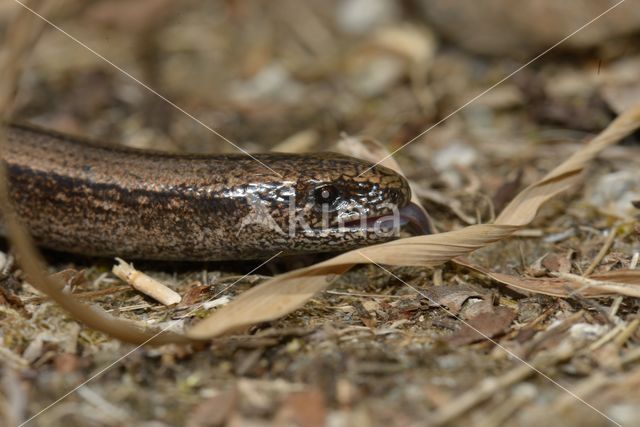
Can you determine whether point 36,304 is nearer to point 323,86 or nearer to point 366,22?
point 323,86

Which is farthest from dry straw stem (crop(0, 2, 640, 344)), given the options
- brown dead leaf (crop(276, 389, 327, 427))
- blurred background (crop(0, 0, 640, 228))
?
blurred background (crop(0, 0, 640, 228))

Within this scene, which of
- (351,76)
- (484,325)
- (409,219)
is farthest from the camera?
(351,76)

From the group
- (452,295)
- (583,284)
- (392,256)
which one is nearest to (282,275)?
(392,256)

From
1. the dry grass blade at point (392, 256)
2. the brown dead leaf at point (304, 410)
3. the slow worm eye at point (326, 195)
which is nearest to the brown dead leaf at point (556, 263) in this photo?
the dry grass blade at point (392, 256)

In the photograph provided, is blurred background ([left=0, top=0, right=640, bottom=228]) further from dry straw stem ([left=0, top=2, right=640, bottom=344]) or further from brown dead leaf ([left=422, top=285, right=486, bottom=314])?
brown dead leaf ([left=422, top=285, right=486, bottom=314])

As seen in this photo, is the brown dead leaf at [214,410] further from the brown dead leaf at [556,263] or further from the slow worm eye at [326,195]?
the brown dead leaf at [556,263]

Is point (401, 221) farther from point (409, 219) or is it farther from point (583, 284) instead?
point (583, 284)

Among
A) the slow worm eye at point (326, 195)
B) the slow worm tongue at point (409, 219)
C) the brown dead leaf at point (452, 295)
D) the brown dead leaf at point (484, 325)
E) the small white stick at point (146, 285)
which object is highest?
the slow worm eye at point (326, 195)
